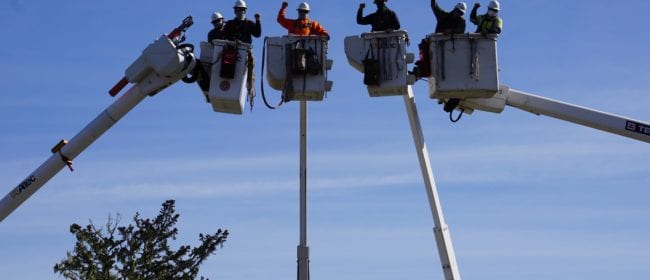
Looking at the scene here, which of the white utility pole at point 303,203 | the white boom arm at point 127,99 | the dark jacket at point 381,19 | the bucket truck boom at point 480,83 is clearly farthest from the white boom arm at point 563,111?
the white boom arm at point 127,99

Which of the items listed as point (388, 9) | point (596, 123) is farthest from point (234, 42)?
point (596, 123)

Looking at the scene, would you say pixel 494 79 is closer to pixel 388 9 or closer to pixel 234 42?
pixel 388 9

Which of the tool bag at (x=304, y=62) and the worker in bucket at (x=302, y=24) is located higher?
the worker in bucket at (x=302, y=24)

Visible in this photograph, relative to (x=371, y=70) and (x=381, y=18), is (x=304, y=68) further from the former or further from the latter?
(x=381, y=18)

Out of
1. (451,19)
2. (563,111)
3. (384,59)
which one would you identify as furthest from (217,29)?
(563,111)

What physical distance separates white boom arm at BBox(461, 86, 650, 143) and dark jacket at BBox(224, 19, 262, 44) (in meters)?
4.04

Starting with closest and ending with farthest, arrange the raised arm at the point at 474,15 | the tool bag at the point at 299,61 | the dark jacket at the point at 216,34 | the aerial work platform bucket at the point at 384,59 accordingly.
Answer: the tool bag at the point at 299,61 → the aerial work platform bucket at the point at 384,59 → the raised arm at the point at 474,15 → the dark jacket at the point at 216,34

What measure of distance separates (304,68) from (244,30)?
1522 mm

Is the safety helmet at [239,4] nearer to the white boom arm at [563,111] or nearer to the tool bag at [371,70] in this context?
the tool bag at [371,70]

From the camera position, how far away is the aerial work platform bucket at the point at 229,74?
857 inches

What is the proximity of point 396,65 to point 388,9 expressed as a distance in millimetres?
1217

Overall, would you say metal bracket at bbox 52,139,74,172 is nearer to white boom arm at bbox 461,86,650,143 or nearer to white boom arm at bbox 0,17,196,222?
white boom arm at bbox 0,17,196,222

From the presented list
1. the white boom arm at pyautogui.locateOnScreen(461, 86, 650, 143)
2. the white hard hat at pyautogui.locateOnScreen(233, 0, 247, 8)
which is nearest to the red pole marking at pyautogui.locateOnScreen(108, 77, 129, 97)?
the white hard hat at pyautogui.locateOnScreen(233, 0, 247, 8)

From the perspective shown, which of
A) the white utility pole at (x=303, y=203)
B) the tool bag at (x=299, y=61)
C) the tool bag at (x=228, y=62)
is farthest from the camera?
the white utility pole at (x=303, y=203)
